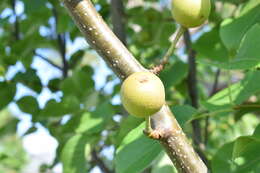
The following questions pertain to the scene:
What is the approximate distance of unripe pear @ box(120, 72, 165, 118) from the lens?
782 mm

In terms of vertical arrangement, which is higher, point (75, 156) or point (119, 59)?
point (119, 59)

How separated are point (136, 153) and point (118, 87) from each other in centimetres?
79

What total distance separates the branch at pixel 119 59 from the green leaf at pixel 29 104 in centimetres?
97

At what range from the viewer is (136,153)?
1018mm

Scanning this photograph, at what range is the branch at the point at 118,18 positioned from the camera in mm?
1704

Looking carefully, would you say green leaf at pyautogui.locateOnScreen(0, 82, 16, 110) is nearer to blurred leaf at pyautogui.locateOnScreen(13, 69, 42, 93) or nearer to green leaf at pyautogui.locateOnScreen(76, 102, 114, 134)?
blurred leaf at pyautogui.locateOnScreen(13, 69, 42, 93)

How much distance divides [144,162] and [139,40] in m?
1.27

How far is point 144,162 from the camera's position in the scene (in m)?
0.99

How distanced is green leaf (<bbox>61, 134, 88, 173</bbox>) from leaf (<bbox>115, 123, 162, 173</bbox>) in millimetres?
377

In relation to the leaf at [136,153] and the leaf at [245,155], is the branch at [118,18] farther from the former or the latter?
the leaf at [245,155]

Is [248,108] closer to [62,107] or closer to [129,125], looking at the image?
[129,125]

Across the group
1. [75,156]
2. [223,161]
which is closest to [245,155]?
[223,161]

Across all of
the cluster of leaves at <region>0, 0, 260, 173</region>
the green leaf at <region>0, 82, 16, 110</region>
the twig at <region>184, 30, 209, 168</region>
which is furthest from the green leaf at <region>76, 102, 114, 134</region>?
the twig at <region>184, 30, 209, 168</region>

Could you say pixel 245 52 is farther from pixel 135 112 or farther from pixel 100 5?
pixel 100 5
